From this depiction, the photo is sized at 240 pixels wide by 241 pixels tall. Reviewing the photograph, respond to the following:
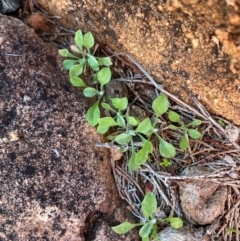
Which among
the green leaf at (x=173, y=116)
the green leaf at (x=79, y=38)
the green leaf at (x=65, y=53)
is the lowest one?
the green leaf at (x=173, y=116)

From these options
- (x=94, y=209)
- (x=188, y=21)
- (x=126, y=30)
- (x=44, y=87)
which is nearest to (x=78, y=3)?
(x=126, y=30)

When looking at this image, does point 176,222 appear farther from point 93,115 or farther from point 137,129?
point 93,115

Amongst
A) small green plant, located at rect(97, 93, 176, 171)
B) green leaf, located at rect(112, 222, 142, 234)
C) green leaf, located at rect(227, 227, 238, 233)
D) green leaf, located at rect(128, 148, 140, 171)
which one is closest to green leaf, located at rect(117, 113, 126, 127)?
small green plant, located at rect(97, 93, 176, 171)

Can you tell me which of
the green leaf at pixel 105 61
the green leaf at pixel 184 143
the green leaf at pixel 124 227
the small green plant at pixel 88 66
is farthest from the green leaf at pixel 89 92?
the green leaf at pixel 124 227

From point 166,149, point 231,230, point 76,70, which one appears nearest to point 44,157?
point 76,70

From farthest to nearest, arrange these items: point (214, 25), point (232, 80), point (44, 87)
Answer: point (44, 87)
point (232, 80)
point (214, 25)

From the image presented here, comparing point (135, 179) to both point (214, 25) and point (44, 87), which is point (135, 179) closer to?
point (44, 87)

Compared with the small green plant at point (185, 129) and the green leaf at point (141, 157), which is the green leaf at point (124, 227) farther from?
the small green plant at point (185, 129)
